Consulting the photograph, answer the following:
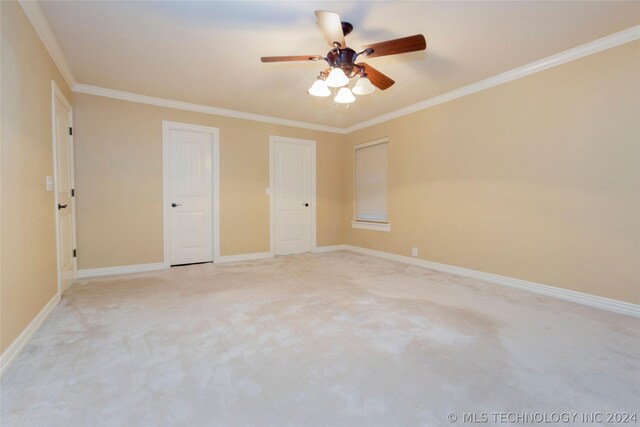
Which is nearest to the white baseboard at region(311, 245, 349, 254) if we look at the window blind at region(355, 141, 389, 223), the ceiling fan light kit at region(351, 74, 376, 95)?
the window blind at region(355, 141, 389, 223)

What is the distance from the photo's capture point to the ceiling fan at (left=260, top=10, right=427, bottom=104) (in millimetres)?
2061

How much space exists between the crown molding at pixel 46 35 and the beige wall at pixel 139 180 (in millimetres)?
703

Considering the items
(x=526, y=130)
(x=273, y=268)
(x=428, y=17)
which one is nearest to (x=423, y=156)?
(x=526, y=130)

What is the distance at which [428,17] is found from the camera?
2.40 m

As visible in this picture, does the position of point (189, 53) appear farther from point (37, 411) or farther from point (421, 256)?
point (421, 256)

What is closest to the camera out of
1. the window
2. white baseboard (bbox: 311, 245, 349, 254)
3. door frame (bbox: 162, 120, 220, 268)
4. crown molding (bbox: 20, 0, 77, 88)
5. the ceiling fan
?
the ceiling fan

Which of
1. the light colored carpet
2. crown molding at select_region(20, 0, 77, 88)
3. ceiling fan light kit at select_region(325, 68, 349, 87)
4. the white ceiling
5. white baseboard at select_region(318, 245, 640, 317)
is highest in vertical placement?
the white ceiling

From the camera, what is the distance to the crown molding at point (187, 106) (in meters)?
3.88

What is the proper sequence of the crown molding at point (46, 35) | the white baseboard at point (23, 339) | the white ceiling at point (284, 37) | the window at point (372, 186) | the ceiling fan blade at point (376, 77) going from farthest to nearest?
the window at point (372, 186) < the ceiling fan blade at point (376, 77) < the white ceiling at point (284, 37) < the crown molding at point (46, 35) < the white baseboard at point (23, 339)

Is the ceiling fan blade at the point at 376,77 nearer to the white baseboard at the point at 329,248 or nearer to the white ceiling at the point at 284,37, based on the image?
the white ceiling at the point at 284,37

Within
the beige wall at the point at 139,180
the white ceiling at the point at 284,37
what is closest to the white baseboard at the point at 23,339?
the beige wall at the point at 139,180

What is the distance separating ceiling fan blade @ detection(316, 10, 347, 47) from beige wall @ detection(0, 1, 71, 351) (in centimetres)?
196

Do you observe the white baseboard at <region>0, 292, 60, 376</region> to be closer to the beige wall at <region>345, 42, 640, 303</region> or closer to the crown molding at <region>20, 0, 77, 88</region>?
the crown molding at <region>20, 0, 77, 88</region>

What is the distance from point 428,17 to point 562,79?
5.58 feet
